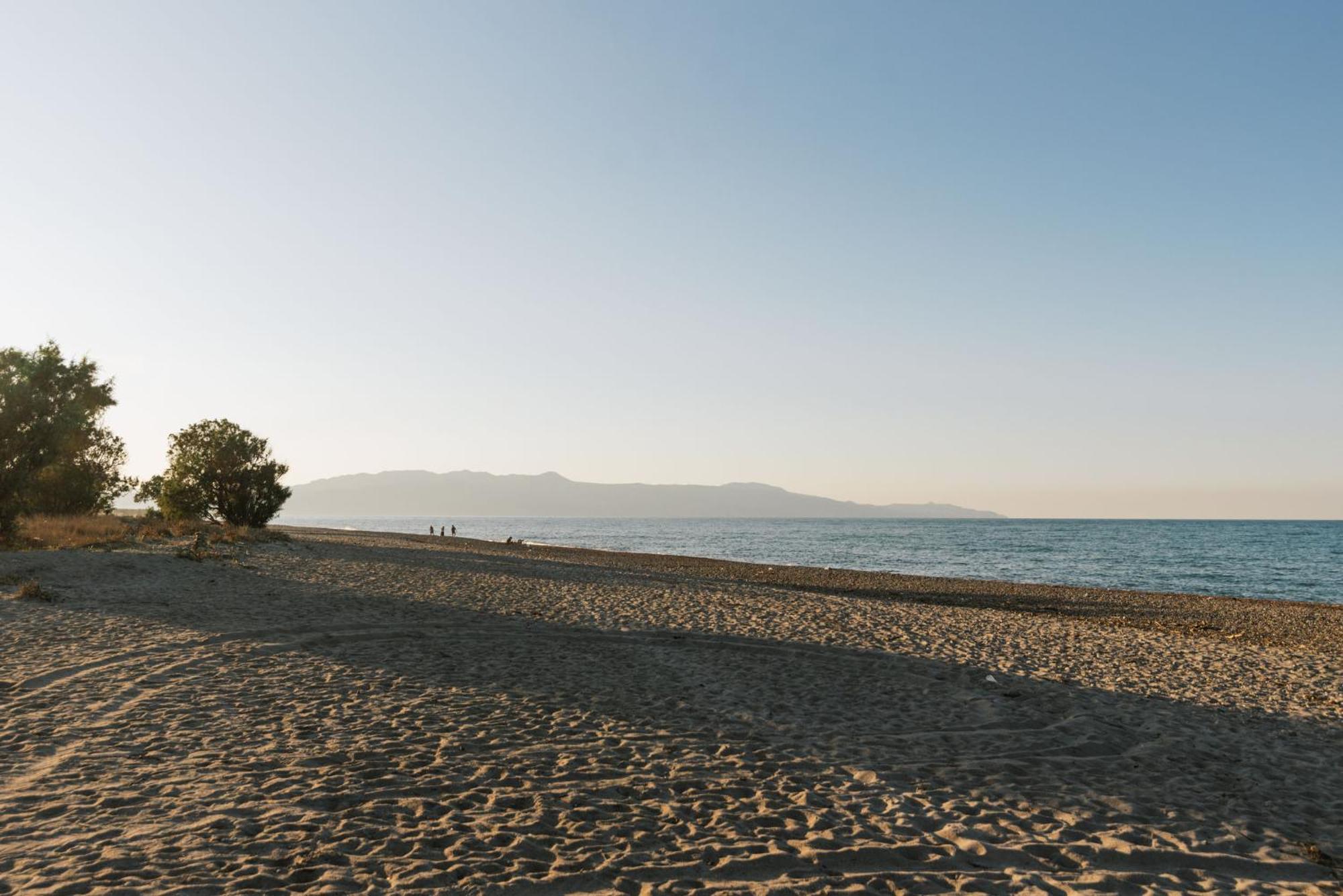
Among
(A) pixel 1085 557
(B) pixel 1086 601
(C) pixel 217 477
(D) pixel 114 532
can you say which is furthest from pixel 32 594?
(A) pixel 1085 557

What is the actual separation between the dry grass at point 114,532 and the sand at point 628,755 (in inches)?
464

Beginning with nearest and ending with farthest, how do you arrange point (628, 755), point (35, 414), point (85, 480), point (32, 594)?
point (628, 755), point (32, 594), point (35, 414), point (85, 480)

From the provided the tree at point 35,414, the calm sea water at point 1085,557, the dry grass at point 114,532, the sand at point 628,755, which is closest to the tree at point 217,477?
the dry grass at point 114,532

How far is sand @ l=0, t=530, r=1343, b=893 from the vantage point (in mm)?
6254

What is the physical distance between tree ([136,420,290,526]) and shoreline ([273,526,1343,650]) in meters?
16.1

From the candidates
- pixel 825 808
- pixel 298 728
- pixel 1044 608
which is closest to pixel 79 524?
pixel 298 728

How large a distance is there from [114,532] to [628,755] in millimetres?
33476

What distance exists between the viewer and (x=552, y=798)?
24.7ft

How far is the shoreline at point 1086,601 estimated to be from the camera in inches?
1019

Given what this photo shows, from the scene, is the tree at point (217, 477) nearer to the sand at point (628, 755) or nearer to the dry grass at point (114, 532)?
the dry grass at point (114, 532)

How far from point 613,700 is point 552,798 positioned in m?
3.96

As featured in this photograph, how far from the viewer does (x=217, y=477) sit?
141 feet

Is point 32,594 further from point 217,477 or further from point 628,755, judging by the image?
point 217,477

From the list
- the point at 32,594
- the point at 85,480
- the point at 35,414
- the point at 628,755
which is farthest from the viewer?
the point at 85,480
